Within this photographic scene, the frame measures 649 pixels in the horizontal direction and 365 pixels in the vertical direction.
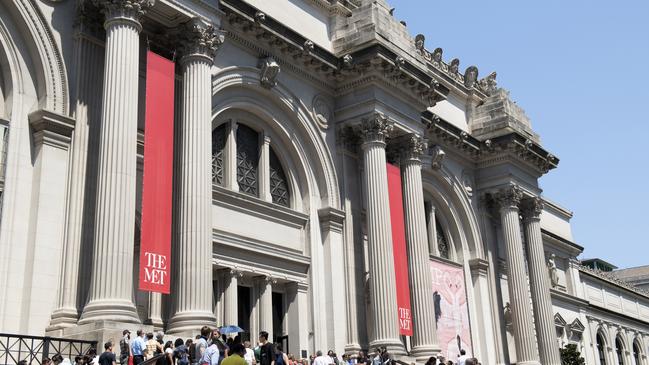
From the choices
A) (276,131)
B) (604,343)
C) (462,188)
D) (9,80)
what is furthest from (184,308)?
(604,343)

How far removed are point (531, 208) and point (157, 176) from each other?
25.0m

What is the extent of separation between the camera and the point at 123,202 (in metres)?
18.5

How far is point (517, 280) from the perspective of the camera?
36312 mm

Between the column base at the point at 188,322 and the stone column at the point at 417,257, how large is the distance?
1065 centimetres

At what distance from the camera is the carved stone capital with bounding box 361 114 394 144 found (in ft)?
93.4

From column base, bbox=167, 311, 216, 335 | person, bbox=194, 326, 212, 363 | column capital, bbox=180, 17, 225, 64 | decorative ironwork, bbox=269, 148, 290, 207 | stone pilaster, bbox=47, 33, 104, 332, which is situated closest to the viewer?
person, bbox=194, 326, 212, 363

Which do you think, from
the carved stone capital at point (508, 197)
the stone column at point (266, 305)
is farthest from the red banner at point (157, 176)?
the carved stone capital at point (508, 197)

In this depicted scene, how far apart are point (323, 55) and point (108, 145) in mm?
11729

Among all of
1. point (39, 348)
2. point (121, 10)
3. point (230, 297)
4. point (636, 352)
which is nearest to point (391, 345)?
point (230, 297)

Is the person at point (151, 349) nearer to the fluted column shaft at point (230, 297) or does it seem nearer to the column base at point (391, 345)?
the fluted column shaft at point (230, 297)

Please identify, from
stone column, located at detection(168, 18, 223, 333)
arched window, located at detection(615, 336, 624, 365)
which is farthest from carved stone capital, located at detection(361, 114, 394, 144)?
arched window, located at detection(615, 336, 624, 365)

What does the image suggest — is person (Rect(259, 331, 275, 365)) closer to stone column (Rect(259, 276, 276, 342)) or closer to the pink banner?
stone column (Rect(259, 276, 276, 342))

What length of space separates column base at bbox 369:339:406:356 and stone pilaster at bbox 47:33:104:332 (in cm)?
1095

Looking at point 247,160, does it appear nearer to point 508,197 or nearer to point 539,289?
point 508,197
